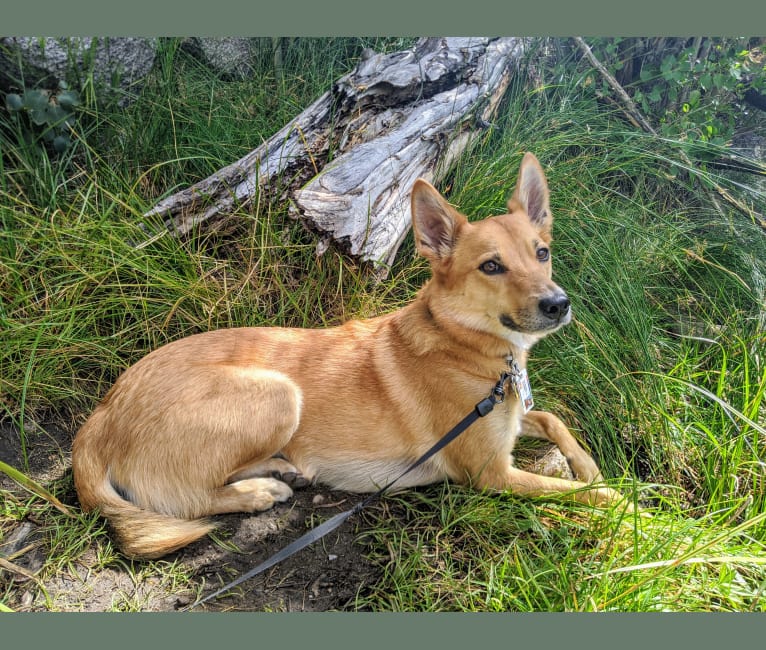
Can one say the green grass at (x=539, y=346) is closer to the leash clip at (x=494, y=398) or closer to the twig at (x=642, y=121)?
the twig at (x=642, y=121)

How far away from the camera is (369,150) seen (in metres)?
3.90

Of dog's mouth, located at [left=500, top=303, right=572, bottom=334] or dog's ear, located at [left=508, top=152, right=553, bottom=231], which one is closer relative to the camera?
dog's mouth, located at [left=500, top=303, right=572, bottom=334]

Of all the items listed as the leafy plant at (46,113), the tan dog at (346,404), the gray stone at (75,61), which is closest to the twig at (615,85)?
the tan dog at (346,404)

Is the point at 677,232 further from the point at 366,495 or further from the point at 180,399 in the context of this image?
the point at 180,399

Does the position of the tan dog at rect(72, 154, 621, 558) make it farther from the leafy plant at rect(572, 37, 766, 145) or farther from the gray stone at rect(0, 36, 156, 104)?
the leafy plant at rect(572, 37, 766, 145)

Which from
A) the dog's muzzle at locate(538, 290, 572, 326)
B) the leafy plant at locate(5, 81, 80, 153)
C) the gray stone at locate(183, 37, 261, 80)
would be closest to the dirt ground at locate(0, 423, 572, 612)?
the dog's muzzle at locate(538, 290, 572, 326)

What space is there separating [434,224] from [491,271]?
383 millimetres

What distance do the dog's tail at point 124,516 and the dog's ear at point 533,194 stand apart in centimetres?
221

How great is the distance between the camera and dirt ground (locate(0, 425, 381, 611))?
97.8 inches

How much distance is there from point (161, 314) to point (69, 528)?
1336 mm

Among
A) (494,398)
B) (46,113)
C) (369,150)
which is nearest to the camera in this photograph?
(494,398)

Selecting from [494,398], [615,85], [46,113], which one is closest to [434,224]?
[494,398]

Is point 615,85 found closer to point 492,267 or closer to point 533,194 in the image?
point 533,194

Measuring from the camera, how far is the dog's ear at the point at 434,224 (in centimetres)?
287
